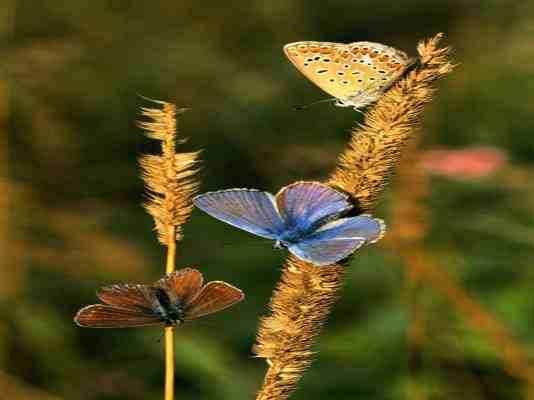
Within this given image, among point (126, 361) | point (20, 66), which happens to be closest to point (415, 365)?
point (126, 361)

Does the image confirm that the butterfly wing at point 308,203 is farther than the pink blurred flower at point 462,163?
No

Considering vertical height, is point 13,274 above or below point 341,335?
above

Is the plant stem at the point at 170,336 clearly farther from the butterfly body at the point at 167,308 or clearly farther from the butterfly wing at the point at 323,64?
the butterfly wing at the point at 323,64

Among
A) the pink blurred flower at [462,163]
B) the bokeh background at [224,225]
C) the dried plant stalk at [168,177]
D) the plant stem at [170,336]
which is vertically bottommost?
the bokeh background at [224,225]

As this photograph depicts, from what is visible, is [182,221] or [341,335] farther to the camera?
[341,335]

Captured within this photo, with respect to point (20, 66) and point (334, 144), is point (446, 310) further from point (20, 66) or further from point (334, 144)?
point (20, 66)

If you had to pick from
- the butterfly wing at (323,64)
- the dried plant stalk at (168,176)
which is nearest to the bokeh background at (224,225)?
the butterfly wing at (323,64)
